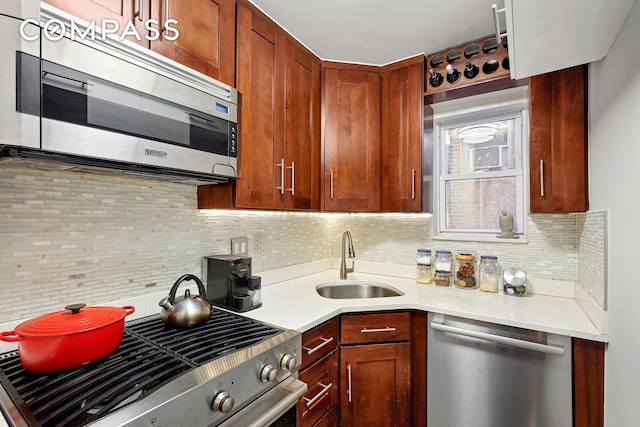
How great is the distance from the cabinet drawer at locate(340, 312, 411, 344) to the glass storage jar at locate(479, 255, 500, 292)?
614 mm

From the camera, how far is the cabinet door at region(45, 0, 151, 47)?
90 centimetres

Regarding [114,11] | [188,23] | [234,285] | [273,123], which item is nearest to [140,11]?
[114,11]

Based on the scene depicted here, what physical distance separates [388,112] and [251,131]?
3.44 feet

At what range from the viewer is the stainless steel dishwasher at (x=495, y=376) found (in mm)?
1308

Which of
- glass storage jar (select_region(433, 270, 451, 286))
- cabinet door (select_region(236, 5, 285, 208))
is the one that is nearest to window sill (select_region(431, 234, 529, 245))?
glass storage jar (select_region(433, 270, 451, 286))

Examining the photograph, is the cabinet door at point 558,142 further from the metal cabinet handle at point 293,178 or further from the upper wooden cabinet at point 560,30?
the metal cabinet handle at point 293,178

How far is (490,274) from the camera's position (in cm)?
188

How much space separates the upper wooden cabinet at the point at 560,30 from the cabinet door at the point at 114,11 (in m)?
1.23

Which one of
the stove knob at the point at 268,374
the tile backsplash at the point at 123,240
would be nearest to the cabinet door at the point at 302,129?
the tile backsplash at the point at 123,240

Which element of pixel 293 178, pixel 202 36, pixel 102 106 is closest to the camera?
pixel 102 106

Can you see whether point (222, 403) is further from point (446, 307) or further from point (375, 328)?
point (446, 307)

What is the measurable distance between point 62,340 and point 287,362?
681 mm

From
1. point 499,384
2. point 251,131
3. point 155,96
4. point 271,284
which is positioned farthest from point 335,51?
point 499,384

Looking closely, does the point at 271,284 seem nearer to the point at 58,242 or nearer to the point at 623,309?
the point at 58,242
